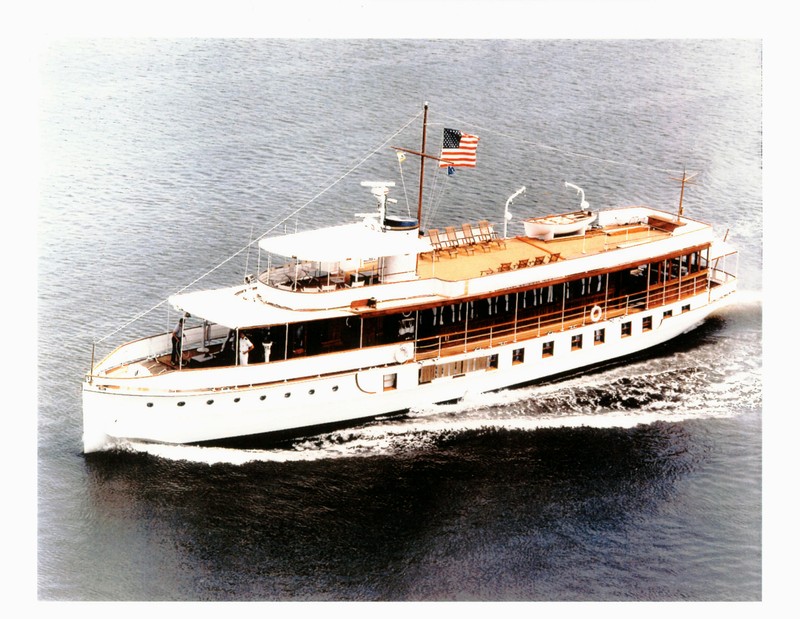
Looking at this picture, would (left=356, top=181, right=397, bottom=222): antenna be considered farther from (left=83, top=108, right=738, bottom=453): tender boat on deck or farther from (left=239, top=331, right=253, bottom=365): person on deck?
(left=239, top=331, right=253, bottom=365): person on deck

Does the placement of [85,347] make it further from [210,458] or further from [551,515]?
[551,515]

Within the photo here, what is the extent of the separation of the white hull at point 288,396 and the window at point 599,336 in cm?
115

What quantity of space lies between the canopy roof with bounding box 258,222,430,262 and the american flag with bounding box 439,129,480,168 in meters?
3.49

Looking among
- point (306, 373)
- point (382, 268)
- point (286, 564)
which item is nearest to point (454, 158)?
point (382, 268)

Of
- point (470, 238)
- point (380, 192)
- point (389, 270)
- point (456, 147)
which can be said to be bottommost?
point (389, 270)

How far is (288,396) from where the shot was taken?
184 feet

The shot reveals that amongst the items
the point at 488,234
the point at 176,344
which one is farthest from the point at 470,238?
the point at 176,344

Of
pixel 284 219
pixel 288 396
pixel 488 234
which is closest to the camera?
pixel 288 396

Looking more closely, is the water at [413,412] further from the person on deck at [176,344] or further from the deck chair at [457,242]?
the deck chair at [457,242]

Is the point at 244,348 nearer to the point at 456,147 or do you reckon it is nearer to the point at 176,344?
the point at 176,344

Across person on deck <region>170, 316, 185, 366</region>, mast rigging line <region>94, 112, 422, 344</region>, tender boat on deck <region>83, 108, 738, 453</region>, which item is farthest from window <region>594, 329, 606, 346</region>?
person on deck <region>170, 316, 185, 366</region>

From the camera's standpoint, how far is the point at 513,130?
7400 cm

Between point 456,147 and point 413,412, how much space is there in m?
10.9

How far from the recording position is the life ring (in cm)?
5825
